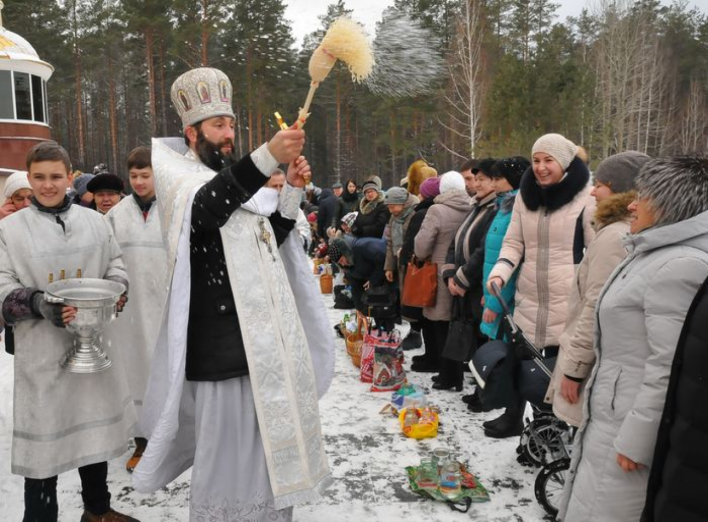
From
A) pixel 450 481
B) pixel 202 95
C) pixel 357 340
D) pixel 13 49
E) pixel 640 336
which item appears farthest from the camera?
pixel 13 49

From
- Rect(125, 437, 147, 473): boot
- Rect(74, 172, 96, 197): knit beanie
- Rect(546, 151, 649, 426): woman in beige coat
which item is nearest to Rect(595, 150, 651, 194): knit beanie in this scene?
Rect(546, 151, 649, 426): woman in beige coat

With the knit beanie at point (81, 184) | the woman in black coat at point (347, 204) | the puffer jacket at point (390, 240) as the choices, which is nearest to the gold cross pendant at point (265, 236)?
the puffer jacket at point (390, 240)

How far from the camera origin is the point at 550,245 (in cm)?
386

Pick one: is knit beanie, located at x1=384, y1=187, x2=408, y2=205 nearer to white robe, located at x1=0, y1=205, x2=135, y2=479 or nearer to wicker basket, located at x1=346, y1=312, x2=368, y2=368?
wicker basket, located at x1=346, y1=312, x2=368, y2=368

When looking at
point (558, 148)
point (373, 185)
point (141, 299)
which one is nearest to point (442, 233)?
point (558, 148)

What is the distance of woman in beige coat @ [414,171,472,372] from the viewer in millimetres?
5625

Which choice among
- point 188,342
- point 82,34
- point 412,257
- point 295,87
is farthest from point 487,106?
point 82,34

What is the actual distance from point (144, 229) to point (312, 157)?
3908 centimetres

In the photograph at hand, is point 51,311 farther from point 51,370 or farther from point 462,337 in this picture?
point 462,337

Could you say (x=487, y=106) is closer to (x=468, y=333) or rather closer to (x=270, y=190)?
(x=468, y=333)

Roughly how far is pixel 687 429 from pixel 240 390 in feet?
5.89

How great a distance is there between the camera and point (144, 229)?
156 inches

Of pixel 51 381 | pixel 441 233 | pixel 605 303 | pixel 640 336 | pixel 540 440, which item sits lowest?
pixel 540 440

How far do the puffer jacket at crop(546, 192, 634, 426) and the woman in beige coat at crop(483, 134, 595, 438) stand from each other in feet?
2.64
